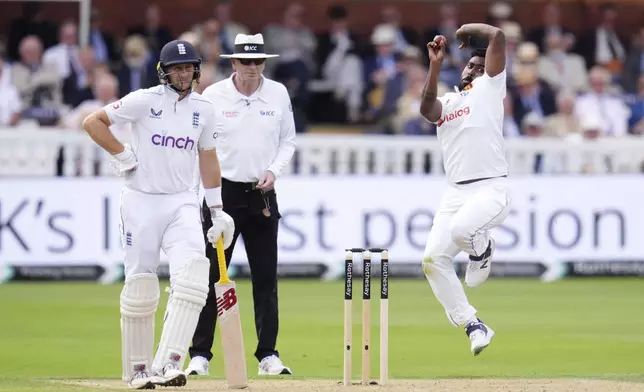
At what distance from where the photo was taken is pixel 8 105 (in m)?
18.2

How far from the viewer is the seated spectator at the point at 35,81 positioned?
61.2ft

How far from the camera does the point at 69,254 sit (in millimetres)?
16859

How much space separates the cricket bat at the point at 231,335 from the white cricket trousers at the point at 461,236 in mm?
1670

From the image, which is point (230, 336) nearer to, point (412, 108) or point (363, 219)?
point (363, 219)

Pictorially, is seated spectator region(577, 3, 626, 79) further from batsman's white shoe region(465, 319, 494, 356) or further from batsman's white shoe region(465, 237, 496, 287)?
batsman's white shoe region(465, 319, 494, 356)

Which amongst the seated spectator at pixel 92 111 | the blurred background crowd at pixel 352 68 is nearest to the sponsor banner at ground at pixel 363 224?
the seated spectator at pixel 92 111

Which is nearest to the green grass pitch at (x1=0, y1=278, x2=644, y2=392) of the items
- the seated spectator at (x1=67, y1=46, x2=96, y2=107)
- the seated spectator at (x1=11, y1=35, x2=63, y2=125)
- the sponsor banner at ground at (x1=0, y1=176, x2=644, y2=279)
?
the sponsor banner at ground at (x1=0, y1=176, x2=644, y2=279)

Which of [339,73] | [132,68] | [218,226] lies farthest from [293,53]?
[218,226]

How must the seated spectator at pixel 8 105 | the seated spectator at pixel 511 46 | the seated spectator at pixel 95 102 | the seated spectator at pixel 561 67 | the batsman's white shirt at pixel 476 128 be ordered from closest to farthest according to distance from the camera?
the batsman's white shirt at pixel 476 128 < the seated spectator at pixel 95 102 < the seated spectator at pixel 8 105 < the seated spectator at pixel 511 46 < the seated spectator at pixel 561 67

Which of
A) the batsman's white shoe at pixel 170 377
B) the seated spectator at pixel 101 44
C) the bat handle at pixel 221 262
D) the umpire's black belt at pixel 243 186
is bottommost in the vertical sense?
the batsman's white shoe at pixel 170 377

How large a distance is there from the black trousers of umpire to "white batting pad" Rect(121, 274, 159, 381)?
4.43 feet

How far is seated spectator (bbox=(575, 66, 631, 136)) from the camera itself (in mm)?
19453

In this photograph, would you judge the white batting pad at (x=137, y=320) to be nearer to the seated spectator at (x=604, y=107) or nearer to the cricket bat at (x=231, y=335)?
the cricket bat at (x=231, y=335)

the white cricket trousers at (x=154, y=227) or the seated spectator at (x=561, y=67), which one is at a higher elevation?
the seated spectator at (x=561, y=67)
